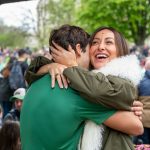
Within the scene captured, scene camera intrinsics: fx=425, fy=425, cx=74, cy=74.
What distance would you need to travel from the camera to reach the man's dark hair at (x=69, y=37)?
2404 millimetres

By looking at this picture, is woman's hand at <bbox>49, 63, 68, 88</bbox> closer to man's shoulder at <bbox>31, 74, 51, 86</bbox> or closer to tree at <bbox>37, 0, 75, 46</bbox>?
man's shoulder at <bbox>31, 74, 51, 86</bbox>

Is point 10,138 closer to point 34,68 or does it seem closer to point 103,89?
point 34,68

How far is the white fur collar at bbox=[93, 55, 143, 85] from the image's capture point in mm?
2398

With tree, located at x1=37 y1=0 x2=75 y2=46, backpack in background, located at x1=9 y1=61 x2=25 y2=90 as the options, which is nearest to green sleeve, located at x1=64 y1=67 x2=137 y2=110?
backpack in background, located at x1=9 y1=61 x2=25 y2=90

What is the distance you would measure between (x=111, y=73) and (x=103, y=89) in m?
0.19

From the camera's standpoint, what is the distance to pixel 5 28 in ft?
172

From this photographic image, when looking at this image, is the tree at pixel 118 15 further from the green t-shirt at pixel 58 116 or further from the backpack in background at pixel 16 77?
the green t-shirt at pixel 58 116

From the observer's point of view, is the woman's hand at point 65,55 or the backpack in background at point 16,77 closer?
the woman's hand at point 65,55

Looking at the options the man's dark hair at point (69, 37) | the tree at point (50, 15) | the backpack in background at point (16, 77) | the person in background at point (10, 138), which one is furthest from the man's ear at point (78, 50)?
the tree at point (50, 15)

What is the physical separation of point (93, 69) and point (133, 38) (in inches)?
1198

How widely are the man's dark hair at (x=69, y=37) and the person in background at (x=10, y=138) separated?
5.66 feet

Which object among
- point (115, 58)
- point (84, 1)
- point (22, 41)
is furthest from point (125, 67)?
point (22, 41)

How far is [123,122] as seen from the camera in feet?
7.43

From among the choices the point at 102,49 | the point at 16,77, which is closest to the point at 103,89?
the point at 102,49
